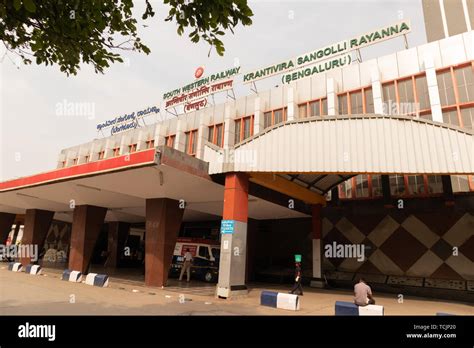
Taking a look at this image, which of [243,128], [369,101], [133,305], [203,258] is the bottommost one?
[133,305]

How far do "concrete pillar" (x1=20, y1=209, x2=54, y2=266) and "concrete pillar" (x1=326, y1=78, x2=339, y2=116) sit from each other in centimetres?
2810

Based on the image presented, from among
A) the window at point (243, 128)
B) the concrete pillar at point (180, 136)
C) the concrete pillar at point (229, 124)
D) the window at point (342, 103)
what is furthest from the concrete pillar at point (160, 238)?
the window at point (342, 103)

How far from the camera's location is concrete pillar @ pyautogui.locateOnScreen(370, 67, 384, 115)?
23428 millimetres

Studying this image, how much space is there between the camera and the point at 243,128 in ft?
98.0

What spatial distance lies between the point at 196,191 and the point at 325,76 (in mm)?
15246

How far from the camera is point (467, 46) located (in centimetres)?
2138

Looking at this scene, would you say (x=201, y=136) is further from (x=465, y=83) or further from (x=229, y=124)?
(x=465, y=83)

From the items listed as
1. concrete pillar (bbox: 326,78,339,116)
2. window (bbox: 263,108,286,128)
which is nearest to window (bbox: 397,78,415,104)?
concrete pillar (bbox: 326,78,339,116)

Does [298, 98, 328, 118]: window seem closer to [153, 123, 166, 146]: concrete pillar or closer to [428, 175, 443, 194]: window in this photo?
[428, 175, 443, 194]: window

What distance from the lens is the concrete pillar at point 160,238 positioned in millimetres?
19516

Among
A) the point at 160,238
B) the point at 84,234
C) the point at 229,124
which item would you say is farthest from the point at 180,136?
the point at 160,238

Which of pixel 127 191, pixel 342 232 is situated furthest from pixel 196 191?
pixel 342 232

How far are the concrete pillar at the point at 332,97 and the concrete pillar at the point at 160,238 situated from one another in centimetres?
1400

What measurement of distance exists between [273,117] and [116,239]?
22.0 metres
